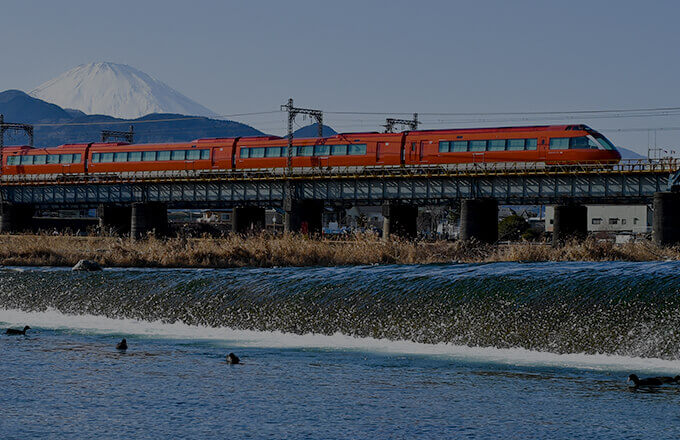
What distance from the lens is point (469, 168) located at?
232 feet

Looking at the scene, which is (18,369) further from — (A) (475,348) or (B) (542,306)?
(B) (542,306)

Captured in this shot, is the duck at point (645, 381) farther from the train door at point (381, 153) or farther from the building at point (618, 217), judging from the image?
the building at point (618, 217)

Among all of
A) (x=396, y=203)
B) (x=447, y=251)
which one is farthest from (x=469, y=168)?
(x=447, y=251)

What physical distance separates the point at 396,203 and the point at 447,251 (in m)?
29.6

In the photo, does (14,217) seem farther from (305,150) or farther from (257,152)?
(305,150)

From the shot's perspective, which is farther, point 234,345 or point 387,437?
point 234,345

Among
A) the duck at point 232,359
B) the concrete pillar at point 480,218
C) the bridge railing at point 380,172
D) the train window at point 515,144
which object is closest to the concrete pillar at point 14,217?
the bridge railing at point 380,172

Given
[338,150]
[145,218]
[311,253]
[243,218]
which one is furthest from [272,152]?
[311,253]

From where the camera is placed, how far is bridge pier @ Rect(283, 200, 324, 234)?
252 feet

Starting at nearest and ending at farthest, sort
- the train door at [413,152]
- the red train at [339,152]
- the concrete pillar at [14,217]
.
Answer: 1. the red train at [339,152]
2. the train door at [413,152]
3. the concrete pillar at [14,217]

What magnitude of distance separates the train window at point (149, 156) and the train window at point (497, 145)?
3115cm

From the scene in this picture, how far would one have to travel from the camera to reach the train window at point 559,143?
66812mm

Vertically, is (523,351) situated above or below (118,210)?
below

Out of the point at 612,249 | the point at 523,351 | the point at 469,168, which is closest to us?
the point at 523,351
